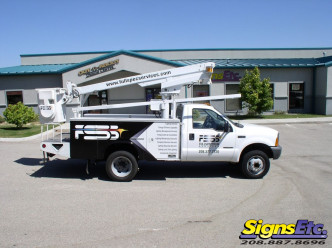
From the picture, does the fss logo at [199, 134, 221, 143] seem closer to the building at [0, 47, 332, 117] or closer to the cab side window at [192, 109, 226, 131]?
the cab side window at [192, 109, 226, 131]

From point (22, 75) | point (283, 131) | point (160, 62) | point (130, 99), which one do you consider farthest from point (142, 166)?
point (22, 75)

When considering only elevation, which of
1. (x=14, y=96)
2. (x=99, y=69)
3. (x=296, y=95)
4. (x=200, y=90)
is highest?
(x=99, y=69)

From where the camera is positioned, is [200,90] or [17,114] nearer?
[17,114]

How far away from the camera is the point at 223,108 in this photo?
Answer: 77.9ft

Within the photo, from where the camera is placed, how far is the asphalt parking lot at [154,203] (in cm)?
462

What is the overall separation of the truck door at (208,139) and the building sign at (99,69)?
14714 millimetres

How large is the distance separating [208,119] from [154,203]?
288 cm

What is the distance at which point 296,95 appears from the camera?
79.4ft

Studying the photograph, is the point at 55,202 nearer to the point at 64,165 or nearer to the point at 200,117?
the point at 64,165

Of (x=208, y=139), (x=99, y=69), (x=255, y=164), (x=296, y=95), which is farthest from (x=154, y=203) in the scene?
(x=296, y=95)

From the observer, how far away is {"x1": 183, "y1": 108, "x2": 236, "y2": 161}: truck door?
7.48m

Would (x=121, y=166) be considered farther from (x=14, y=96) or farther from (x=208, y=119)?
(x=14, y=96)

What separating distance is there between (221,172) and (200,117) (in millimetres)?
1969

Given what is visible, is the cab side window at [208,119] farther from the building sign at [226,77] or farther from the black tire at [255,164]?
the building sign at [226,77]
